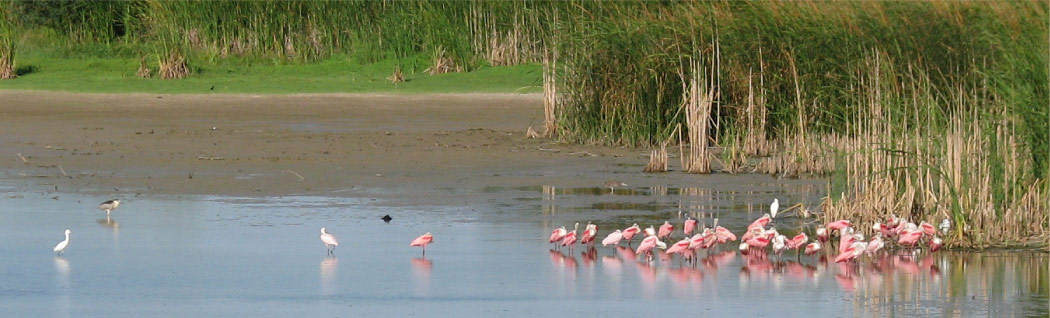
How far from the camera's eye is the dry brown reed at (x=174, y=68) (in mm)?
27828

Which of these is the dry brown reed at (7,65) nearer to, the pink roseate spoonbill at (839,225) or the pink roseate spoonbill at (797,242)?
the pink roseate spoonbill at (839,225)

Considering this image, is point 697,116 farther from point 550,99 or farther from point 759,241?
point 759,241

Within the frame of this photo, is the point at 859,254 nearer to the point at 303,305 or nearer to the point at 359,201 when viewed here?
the point at 303,305

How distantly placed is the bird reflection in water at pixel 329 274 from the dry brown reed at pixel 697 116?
18.2 feet

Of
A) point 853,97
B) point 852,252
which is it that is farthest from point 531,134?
point 852,252

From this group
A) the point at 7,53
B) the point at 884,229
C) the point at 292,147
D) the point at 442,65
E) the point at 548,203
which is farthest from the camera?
the point at 7,53

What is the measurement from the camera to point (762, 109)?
1686 cm

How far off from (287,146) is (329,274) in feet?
29.0

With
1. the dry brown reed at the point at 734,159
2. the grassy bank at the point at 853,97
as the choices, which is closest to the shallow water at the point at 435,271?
the grassy bank at the point at 853,97

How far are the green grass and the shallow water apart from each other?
A: 12.5 metres

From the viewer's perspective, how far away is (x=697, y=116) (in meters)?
16.0

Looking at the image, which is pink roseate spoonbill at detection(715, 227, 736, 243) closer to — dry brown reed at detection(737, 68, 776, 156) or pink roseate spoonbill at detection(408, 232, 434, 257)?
pink roseate spoonbill at detection(408, 232, 434, 257)

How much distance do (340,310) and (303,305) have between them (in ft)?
0.78

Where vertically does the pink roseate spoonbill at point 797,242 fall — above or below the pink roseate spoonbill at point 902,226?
below
